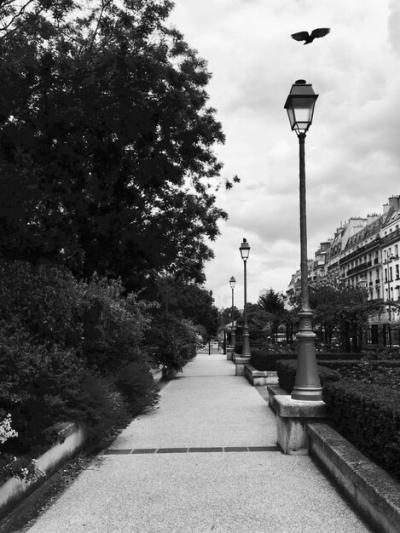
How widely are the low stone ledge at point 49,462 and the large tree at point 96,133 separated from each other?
6.00 m

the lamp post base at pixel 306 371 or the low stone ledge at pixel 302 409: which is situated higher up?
the lamp post base at pixel 306 371

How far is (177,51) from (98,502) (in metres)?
13.6

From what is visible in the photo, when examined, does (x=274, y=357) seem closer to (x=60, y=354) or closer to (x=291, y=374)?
(x=291, y=374)

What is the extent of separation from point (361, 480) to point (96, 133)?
12219 millimetres

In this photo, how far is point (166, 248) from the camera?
57.3 feet

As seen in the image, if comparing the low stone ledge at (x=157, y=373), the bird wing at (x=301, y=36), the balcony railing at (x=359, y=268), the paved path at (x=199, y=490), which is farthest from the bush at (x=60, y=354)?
the balcony railing at (x=359, y=268)

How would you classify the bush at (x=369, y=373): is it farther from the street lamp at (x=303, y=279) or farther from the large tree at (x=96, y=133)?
the large tree at (x=96, y=133)

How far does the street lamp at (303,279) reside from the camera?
8.12m

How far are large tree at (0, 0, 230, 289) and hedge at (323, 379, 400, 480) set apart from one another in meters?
7.67

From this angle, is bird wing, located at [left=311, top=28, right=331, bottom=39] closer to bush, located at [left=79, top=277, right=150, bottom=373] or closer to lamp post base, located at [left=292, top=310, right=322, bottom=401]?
lamp post base, located at [left=292, top=310, right=322, bottom=401]

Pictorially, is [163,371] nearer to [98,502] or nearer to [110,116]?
[110,116]

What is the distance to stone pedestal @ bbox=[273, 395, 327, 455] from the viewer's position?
770 centimetres

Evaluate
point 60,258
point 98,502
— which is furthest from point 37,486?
point 60,258

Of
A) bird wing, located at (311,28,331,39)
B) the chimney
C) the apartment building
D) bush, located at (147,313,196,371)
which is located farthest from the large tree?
the chimney
